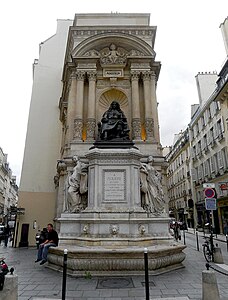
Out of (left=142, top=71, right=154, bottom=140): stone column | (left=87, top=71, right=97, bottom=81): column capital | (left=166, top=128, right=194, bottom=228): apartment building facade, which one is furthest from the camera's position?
(left=166, top=128, right=194, bottom=228): apartment building facade

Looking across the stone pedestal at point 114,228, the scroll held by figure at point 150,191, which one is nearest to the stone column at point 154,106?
the scroll held by figure at point 150,191

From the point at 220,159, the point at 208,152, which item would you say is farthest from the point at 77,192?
the point at 208,152

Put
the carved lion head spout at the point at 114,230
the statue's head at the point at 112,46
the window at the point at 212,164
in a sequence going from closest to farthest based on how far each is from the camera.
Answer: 1. the carved lion head spout at the point at 114,230
2. the statue's head at the point at 112,46
3. the window at the point at 212,164

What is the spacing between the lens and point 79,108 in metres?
15.4

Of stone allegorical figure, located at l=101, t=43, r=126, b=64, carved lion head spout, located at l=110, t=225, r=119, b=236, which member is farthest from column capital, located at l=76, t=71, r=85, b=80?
carved lion head spout, located at l=110, t=225, r=119, b=236

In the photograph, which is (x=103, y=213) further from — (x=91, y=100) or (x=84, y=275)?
(x=91, y=100)

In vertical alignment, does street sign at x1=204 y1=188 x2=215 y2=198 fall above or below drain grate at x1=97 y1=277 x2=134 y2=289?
above

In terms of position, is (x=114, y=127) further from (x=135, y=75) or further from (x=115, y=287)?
(x=115, y=287)

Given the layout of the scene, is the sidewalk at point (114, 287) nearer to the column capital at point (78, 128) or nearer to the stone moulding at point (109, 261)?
the stone moulding at point (109, 261)

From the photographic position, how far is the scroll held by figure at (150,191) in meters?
10.7

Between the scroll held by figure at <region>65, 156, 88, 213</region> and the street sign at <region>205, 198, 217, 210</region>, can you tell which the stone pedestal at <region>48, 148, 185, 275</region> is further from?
the street sign at <region>205, 198, 217, 210</region>

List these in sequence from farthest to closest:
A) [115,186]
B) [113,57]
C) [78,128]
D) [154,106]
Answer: [113,57] → [154,106] → [78,128] → [115,186]

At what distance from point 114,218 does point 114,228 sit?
0.39 meters

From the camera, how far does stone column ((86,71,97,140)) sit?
14717mm
